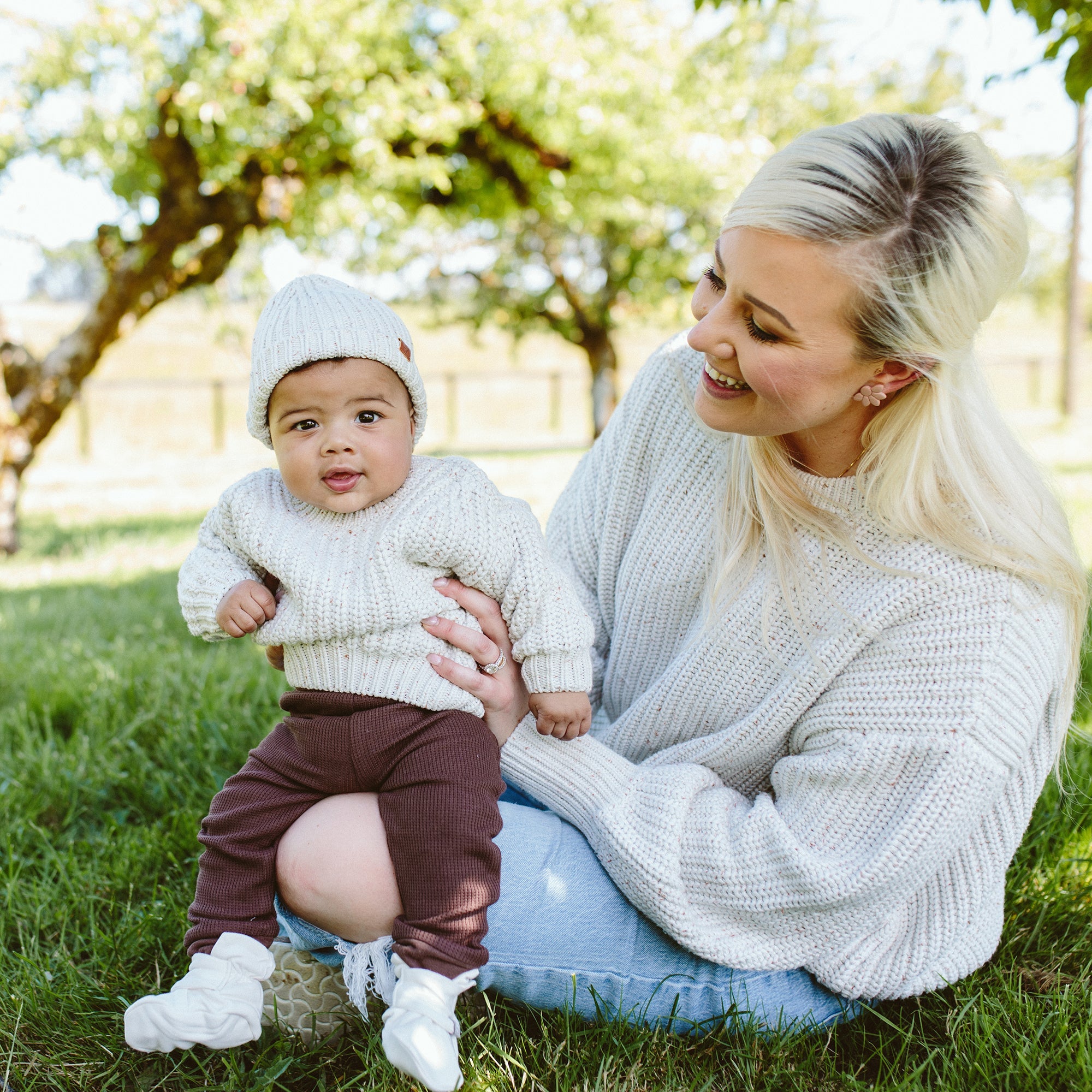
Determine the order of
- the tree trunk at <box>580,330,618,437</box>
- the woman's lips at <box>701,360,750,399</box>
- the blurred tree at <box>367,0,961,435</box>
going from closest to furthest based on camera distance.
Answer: the woman's lips at <box>701,360,750,399</box>, the blurred tree at <box>367,0,961,435</box>, the tree trunk at <box>580,330,618,437</box>

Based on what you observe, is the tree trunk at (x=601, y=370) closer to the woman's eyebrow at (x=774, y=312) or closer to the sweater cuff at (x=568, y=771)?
the sweater cuff at (x=568, y=771)

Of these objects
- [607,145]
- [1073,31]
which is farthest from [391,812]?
[607,145]

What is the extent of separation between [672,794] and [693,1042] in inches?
17.1

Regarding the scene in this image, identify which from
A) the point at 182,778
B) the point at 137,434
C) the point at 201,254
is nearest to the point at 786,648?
the point at 182,778

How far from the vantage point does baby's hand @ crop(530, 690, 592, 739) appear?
6.17 ft

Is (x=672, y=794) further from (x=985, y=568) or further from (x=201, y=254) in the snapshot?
(x=201, y=254)

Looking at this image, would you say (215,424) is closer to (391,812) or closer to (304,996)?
(304,996)

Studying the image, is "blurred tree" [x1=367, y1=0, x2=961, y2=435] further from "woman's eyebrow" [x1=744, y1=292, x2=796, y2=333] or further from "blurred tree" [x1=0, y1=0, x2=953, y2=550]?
"woman's eyebrow" [x1=744, y1=292, x2=796, y2=333]

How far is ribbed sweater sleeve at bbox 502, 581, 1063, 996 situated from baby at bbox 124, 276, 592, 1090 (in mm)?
279

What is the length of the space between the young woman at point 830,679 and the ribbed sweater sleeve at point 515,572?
0.06 m

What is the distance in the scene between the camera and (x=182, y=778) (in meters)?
2.86

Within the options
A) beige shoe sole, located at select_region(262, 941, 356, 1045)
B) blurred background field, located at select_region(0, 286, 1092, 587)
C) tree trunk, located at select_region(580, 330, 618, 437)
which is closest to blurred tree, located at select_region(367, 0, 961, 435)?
tree trunk, located at select_region(580, 330, 618, 437)

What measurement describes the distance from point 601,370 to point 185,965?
15.4 metres

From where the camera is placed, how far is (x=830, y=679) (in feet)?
6.02
